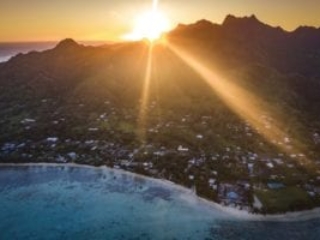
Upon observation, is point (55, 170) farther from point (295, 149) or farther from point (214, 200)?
point (295, 149)

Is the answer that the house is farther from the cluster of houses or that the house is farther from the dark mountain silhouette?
the dark mountain silhouette

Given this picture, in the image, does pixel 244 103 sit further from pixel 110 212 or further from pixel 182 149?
pixel 110 212

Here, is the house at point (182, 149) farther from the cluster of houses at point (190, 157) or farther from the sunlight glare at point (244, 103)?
the sunlight glare at point (244, 103)

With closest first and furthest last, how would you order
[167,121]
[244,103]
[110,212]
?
[110,212], [167,121], [244,103]

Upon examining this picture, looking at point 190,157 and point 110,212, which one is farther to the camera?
point 190,157

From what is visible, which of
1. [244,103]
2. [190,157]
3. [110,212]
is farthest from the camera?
[244,103]

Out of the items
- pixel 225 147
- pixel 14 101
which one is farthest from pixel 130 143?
pixel 14 101

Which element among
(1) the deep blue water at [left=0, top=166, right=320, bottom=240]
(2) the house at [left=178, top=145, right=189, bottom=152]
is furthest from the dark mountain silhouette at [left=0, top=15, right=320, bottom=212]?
(1) the deep blue water at [left=0, top=166, right=320, bottom=240]

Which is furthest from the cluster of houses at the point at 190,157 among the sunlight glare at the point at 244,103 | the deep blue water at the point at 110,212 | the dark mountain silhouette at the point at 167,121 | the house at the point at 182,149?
the deep blue water at the point at 110,212

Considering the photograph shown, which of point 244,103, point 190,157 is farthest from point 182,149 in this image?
point 244,103
